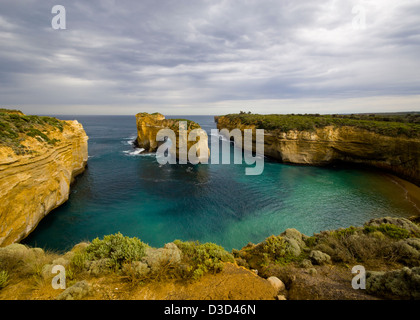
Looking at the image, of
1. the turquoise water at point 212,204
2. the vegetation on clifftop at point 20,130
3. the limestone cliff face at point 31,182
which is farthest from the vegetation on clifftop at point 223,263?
the vegetation on clifftop at point 20,130

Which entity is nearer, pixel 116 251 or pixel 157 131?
pixel 116 251

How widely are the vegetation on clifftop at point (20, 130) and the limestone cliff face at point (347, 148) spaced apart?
31814 millimetres

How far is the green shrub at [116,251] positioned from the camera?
5387 millimetres

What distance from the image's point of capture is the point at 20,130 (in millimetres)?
12617

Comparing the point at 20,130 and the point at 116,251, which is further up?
the point at 20,130

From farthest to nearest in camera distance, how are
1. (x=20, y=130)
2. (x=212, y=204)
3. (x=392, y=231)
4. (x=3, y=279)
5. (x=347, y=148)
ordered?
(x=347, y=148), (x=212, y=204), (x=20, y=130), (x=392, y=231), (x=3, y=279)

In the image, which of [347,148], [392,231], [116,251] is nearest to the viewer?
[116,251]

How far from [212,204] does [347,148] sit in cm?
2672

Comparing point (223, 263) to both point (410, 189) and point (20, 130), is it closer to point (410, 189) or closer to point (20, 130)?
point (20, 130)

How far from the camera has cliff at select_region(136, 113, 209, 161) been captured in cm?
3048

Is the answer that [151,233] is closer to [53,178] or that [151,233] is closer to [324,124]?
[53,178]

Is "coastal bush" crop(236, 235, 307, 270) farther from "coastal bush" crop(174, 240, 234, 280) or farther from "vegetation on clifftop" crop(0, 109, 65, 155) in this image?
"vegetation on clifftop" crop(0, 109, 65, 155)

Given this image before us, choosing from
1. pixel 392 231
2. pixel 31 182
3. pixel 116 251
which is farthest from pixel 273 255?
pixel 31 182
